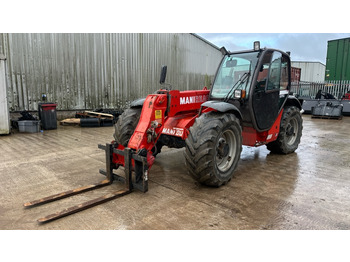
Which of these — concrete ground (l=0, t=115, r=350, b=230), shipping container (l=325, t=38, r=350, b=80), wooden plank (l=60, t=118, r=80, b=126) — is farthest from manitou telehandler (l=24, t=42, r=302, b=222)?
shipping container (l=325, t=38, r=350, b=80)

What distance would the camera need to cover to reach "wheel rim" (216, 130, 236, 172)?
3764mm

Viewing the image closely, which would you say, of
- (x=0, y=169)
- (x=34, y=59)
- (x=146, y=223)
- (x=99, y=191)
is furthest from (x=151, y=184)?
(x=34, y=59)

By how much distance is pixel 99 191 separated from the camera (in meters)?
3.58

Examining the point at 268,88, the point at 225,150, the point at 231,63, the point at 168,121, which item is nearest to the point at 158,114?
the point at 168,121

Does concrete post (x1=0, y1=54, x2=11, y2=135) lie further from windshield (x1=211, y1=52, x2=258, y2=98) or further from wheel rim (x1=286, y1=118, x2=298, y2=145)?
wheel rim (x1=286, y1=118, x2=298, y2=145)

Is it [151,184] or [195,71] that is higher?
[195,71]

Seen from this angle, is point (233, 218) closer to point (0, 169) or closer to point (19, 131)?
point (0, 169)

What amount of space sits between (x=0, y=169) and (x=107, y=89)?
8.08 metres

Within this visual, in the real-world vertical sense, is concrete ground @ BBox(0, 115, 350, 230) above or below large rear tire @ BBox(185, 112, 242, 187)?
below

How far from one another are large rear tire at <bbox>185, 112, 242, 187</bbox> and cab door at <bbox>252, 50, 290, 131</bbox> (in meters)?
0.91

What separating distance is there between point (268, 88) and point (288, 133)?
1.65 m

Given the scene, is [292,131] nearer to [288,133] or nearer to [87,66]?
[288,133]

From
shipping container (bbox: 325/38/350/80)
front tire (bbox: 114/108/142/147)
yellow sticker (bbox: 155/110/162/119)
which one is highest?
shipping container (bbox: 325/38/350/80)

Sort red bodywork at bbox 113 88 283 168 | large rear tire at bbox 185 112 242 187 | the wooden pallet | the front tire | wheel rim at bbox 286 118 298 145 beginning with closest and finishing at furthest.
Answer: large rear tire at bbox 185 112 242 187 < red bodywork at bbox 113 88 283 168 < the front tire < wheel rim at bbox 286 118 298 145 < the wooden pallet
